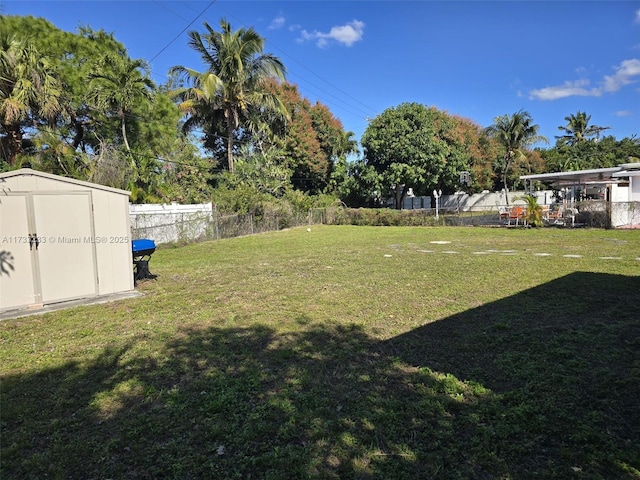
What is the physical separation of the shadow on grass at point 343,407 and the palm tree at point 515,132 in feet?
103

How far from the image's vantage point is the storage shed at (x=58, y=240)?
→ 601cm

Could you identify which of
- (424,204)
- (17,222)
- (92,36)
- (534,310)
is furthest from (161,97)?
(424,204)

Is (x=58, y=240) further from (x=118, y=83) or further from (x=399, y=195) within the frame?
(x=399, y=195)

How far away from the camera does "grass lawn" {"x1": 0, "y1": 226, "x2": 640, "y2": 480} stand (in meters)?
2.53

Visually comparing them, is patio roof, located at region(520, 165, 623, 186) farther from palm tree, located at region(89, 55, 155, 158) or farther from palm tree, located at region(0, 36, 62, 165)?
palm tree, located at region(0, 36, 62, 165)

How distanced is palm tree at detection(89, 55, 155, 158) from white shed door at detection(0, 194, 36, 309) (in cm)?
1213

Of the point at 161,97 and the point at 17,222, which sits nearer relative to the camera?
the point at 17,222

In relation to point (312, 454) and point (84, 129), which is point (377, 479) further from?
point (84, 129)

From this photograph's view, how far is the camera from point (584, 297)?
6.10m

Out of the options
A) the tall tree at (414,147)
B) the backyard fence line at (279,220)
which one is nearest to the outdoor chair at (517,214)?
the backyard fence line at (279,220)

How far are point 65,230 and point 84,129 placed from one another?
53.1ft

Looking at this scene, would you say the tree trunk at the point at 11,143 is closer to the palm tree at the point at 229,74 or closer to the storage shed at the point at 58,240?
the palm tree at the point at 229,74

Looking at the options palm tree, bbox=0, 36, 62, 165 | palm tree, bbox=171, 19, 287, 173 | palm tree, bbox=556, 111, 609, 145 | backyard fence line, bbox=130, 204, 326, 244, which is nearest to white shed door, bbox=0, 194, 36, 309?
backyard fence line, bbox=130, 204, 326, 244

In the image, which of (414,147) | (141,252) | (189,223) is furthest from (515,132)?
(141,252)
